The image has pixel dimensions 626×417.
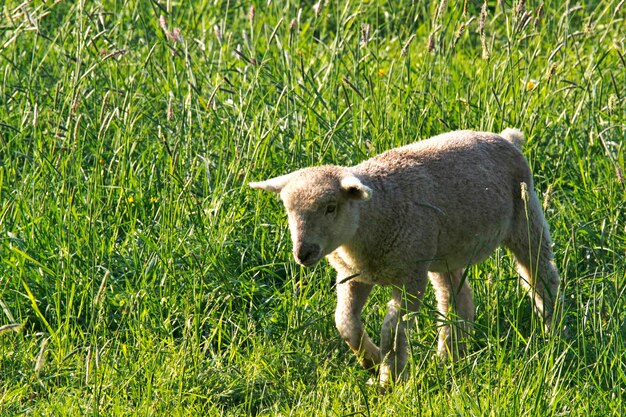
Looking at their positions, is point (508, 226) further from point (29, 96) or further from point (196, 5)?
point (196, 5)

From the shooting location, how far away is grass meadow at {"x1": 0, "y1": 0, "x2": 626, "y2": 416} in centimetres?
480

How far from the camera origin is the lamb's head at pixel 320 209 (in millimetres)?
4805

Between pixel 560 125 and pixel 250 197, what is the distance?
2127 millimetres

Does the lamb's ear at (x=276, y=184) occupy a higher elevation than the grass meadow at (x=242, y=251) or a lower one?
higher

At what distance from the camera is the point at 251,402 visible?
4.92 meters

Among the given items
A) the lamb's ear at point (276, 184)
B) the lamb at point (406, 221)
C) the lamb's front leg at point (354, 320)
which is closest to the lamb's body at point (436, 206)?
the lamb at point (406, 221)

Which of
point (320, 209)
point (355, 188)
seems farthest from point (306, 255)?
point (355, 188)

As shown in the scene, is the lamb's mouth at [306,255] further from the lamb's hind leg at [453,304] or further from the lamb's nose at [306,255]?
the lamb's hind leg at [453,304]

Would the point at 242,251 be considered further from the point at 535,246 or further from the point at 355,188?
the point at 535,246

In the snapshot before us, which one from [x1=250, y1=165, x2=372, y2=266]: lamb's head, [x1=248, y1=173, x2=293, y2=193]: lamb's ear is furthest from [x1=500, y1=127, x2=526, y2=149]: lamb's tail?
[x1=248, y1=173, x2=293, y2=193]: lamb's ear

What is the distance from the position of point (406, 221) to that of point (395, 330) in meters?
0.51

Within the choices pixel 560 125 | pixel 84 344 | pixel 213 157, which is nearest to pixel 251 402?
pixel 84 344

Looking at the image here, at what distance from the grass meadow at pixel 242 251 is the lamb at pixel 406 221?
0.16 metres

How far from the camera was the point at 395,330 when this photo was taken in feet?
17.0
